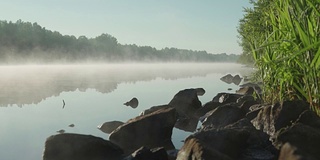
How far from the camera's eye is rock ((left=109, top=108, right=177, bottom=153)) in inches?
402

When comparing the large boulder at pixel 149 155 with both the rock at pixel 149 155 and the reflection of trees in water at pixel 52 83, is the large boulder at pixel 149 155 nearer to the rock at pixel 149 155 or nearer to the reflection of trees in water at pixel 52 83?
the rock at pixel 149 155

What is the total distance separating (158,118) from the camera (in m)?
10.4

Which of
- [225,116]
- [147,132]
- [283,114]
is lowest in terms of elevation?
[147,132]

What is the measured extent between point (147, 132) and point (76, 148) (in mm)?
2364

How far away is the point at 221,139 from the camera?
23.9 ft

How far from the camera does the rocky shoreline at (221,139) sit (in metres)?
6.39

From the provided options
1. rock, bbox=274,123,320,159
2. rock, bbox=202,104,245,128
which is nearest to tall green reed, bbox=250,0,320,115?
rock, bbox=274,123,320,159

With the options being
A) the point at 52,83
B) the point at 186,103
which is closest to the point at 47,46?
the point at 52,83

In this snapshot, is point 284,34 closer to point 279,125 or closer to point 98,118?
point 279,125

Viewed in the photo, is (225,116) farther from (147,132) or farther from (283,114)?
(283,114)

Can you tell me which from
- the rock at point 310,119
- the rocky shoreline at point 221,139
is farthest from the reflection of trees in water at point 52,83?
the rock at point 310,119

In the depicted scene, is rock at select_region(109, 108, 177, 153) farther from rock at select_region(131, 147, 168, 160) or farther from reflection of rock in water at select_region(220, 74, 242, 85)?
reflection of rock in water at select_region(220, 74, 242, 85)

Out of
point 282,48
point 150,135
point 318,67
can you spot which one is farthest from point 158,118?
point 318,67

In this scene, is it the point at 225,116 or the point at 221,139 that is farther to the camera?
the point at 225,116
